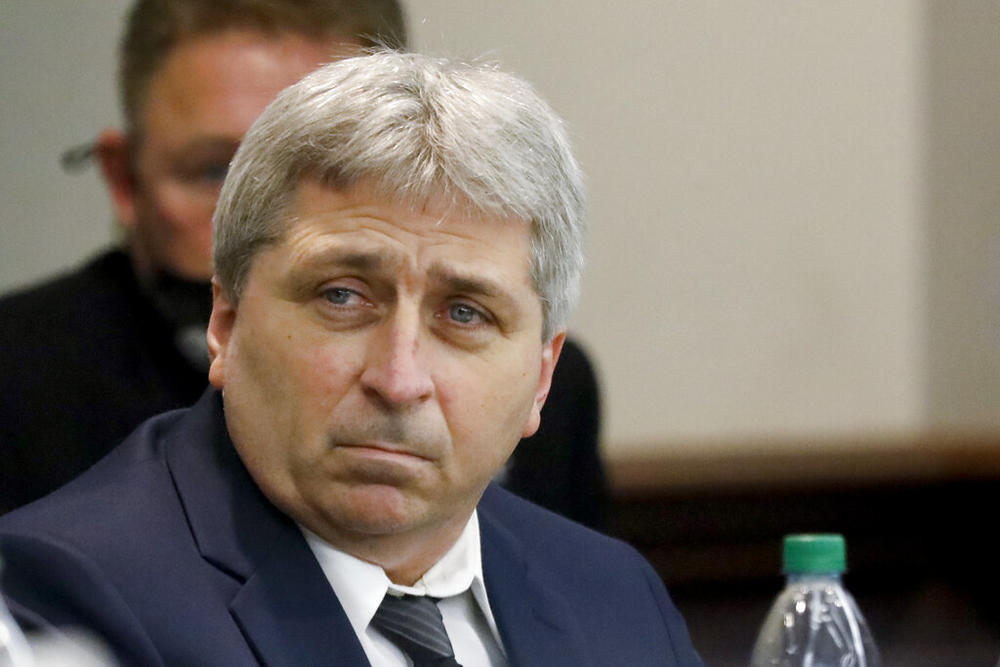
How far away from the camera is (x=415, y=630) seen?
1658 millimetres

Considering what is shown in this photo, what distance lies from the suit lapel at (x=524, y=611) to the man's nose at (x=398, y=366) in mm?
362

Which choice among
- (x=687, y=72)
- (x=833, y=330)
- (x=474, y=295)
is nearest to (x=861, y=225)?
(x=833, y=330)

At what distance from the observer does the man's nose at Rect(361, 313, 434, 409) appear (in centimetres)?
153

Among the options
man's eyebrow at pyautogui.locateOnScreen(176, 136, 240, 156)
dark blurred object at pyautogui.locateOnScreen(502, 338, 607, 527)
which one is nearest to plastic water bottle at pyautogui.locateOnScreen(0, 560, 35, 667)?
man's eyebrow at pyautogui.locateOnScreen(176, 136, 240, 156)

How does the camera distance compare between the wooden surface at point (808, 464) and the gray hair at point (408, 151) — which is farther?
the wooden surface at point (808, 464)

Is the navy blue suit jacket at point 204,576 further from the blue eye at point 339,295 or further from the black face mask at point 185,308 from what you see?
the black face mask at point 185,308

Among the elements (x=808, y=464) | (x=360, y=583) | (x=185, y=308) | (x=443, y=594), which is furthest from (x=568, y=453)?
(x=808, y=464)

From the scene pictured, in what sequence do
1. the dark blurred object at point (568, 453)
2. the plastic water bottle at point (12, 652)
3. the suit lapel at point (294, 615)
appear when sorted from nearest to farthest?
the plastic water bottle at point (12, 652)
the suit lapel at point (294, 615)
the dark blurred object at point (568, 453)

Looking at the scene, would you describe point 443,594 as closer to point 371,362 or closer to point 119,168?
point 371,362

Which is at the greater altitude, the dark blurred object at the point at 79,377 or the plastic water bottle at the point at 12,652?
the plastic water bottle at the point at 12,652

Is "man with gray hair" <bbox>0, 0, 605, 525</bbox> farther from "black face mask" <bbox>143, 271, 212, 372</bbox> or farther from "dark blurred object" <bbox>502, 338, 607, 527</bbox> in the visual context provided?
"dark blurred object" <bbox>502, 338, 607, 527</bbox>

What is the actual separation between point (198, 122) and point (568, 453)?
3.02 ft

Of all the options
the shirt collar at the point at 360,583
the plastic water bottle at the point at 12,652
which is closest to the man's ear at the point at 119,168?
the shirt collar at the point at 360,583

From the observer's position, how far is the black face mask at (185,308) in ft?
7.79
